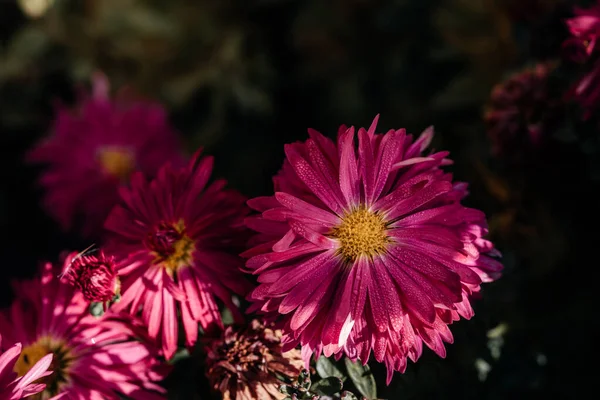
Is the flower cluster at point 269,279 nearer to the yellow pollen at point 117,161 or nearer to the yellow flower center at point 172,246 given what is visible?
the yellow flower center at point 172,246

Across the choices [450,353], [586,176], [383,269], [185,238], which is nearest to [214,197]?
[185,238]

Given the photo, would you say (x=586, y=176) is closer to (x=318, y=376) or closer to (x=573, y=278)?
(x=573, y=278)

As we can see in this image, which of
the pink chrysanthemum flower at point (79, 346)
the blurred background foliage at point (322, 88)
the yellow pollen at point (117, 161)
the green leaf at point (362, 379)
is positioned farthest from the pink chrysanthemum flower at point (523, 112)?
the yellow pollen at point (117, 161)

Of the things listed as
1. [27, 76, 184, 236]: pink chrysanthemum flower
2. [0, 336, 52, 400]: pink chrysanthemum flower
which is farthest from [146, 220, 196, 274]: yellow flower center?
[27, 76, 184, 236]: pink chrysanthemum flower

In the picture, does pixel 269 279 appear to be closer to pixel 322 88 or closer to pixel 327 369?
pixel 327 369

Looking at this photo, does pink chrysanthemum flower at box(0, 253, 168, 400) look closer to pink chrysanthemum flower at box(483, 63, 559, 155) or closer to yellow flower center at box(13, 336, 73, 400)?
yellow flower center at box(13, 336, 73, 400)

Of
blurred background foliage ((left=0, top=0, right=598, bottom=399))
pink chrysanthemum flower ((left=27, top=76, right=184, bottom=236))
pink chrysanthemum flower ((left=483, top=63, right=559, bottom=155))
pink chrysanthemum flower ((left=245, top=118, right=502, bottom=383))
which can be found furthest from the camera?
pink chrysanthemum flower ((left=27, top=76, right=184, bottom=236))
